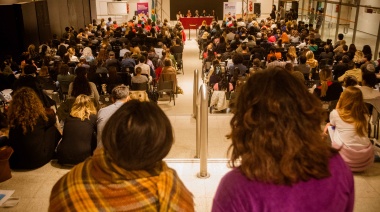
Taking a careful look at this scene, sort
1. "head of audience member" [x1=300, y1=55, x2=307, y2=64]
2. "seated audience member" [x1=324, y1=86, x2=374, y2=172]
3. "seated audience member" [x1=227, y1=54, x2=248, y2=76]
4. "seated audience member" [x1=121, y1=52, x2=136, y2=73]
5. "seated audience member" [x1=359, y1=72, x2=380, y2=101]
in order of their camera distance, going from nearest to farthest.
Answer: "seated audience member" [x1=324, y1=86, x2=374, y2=172] → "seated audience member" [x1=359, y1=72, x2=380, y2=101] → "head of audience member" [x1=300, y1=55, x2=307, y2=64] → "seated audience member" [x1=227, y1=54, x2=248, y2=76] → "seated audience member" [x1=121, y1=52, x2=136, y2=73]

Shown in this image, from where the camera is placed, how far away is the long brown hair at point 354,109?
12.9 feet

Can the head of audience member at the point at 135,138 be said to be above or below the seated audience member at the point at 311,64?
above

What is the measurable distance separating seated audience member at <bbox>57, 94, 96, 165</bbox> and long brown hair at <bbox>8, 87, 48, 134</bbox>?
0.38 metres

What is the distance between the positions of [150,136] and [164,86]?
688 cm

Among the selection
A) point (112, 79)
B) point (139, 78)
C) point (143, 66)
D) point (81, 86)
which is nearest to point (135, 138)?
point (81, 86)

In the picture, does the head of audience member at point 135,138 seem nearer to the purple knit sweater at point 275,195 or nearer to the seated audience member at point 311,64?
the purple knit sweater at point 275,195

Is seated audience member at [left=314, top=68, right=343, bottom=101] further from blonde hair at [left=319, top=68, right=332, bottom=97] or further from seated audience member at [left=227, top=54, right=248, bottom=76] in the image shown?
seated audience member at [left=227, top=54, right=248, bottom=76]

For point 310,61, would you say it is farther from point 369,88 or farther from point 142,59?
point 142,59

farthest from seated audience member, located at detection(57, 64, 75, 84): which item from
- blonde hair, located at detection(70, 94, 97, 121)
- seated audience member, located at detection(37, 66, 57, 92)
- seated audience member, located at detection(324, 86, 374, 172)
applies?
seated audience member, located at detection(324, 86, 374, 172)

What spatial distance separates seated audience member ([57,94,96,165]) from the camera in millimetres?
4293

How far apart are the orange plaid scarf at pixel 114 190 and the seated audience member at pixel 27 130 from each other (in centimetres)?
309

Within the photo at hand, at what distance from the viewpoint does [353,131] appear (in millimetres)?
4027

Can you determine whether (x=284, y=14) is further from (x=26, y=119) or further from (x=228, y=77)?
(x=26, y=119)

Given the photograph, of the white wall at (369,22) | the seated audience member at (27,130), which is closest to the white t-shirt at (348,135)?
the seated audience member at (27,130)
